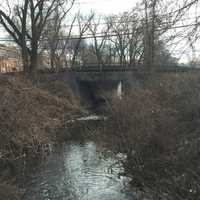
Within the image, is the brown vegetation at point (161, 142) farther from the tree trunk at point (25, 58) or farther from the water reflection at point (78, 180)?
the tree trunk at point (25, 58)

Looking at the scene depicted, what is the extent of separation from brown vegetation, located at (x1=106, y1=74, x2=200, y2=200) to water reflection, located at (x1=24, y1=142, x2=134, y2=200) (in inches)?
37.6

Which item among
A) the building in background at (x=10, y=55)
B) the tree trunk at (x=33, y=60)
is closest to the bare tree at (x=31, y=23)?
the tree trunk at (x=33, y=60)

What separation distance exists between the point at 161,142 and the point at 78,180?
3.54 metres

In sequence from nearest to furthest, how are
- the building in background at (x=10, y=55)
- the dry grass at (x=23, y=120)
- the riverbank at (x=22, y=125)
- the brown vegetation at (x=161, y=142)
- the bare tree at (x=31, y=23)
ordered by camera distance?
the brown vegetation at (x=161, y=142)
the riverbank at (x=22, y=125)
the dry grass at (x=23, y=120)
the bare tree at (x=31, y=23)
the building in background at (x=10, y=55)

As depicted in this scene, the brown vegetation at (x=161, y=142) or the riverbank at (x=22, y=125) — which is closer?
the brown vegetation at (x=161, y=142)

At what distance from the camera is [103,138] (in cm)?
1335

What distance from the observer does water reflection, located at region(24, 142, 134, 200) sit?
37.5 feet

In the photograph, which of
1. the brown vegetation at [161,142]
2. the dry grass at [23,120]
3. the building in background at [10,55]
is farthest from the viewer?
the building in background at [10,55]

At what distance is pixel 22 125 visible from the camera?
1931 centimetres

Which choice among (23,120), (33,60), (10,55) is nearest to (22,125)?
(23,120)

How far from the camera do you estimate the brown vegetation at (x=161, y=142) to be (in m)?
7.35

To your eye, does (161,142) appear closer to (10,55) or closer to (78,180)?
(78,180)

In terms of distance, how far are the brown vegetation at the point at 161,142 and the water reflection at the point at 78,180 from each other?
37.6 inches

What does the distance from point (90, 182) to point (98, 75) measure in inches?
1249
